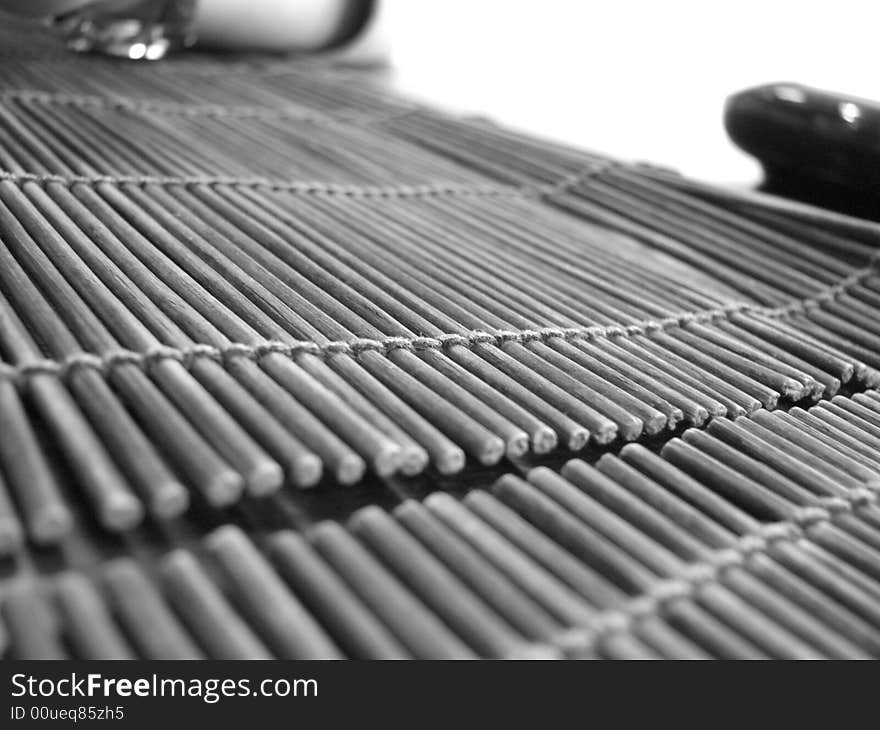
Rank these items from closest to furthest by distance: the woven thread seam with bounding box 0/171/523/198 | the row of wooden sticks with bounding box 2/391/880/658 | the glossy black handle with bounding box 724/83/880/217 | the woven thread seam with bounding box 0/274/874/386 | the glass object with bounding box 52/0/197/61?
the row of wooden sticks with bounding box 2/391/880/658 < the woven thread seam with bounding box 0/274/874/386 < the woven thread seam with bounding box 0/171/523/198 < the glossy black handle with bounding box 724/83/880/217 < the glass object with bounding box 52/0/197/61

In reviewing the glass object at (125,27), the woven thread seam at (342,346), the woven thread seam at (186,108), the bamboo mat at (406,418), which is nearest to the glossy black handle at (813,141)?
the bamboo mat at (406,418)

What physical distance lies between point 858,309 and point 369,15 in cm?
114

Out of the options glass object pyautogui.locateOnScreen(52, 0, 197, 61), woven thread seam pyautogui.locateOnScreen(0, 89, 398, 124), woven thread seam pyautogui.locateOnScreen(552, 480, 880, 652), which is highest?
glass object pyautogui.locateOnScreen(52, 0, 197, 61)

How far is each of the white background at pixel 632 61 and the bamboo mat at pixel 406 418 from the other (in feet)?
1.48

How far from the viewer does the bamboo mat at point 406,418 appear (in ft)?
1.25

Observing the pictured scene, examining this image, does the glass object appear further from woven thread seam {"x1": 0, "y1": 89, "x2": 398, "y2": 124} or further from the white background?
the white background

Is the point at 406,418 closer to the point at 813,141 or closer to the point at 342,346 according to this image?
the point at 342,346

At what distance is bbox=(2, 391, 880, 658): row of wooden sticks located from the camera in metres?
0.36

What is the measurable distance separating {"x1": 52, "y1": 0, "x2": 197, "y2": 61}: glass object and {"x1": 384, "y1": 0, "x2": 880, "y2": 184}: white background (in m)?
0.37

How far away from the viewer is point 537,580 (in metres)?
0.40

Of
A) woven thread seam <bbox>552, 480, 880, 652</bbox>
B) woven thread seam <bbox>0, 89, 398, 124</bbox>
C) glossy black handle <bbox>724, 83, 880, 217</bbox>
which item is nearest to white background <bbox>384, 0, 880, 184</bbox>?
glossy black handle <bbox>724, 83, 880, 217</bbox>

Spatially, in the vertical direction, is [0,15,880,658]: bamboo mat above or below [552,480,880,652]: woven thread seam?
above

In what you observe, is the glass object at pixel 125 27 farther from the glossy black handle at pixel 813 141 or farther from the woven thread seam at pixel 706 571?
the woven thread seam at pixel 706 571
